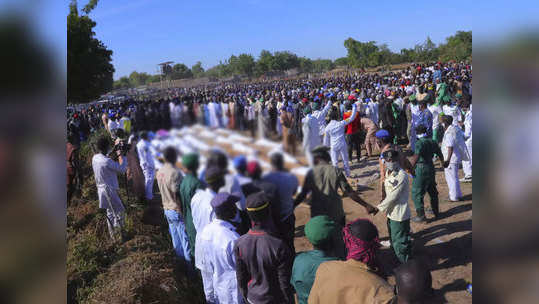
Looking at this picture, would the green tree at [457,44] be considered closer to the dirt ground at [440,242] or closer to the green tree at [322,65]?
the green tree at [322,65]

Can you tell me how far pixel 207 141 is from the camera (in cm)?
301

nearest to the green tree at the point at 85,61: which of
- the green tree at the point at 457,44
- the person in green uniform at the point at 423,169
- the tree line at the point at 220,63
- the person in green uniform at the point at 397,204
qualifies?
the tree line at the point at 220,63

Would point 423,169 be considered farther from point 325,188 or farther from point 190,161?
point 190,161

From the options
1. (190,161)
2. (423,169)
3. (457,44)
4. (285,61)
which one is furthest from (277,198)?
(457,44)

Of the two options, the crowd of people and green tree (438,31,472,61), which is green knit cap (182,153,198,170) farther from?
green tree (438,31,472,61)

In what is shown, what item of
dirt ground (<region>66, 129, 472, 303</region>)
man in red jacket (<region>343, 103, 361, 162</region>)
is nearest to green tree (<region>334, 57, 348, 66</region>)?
man in red jacket (<region>343, 103, 361, 162</region>)

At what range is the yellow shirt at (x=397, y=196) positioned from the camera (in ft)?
13.6

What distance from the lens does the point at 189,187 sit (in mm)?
3422

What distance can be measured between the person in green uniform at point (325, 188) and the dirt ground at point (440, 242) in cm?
18
